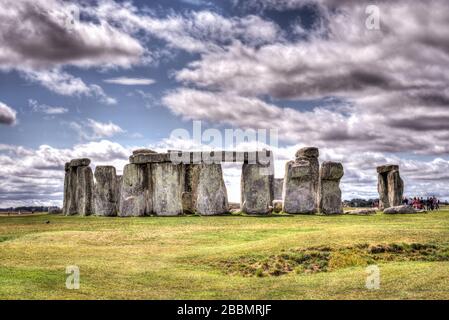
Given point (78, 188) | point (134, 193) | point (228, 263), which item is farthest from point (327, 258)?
point (78, 188)

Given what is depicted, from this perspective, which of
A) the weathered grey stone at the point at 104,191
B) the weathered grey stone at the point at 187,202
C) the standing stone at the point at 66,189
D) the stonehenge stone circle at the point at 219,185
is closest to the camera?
the stonehenge stone circle at the point at 219,185

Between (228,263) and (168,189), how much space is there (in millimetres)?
18472

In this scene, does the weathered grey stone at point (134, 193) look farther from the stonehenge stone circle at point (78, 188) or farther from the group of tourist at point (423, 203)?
the group of tourist at point (423, 203)

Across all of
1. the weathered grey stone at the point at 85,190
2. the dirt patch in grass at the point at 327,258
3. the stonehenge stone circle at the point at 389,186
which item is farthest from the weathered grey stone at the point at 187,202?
the dirt patch in grass at the point at 327,258

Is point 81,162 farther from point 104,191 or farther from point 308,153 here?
point 308,153

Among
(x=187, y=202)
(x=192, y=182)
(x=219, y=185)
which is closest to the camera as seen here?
(x=219, y=185)

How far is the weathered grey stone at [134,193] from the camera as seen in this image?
36438 mm

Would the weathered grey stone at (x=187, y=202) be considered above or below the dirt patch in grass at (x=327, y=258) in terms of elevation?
above

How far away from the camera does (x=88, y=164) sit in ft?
132

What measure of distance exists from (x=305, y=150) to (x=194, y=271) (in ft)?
68.7

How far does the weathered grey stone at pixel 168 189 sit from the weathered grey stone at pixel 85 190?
587 cm

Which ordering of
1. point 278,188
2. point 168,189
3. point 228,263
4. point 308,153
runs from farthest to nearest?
point 278,188 < point 308,153 < point 168,189 < point 228,263

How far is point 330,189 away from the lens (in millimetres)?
36156
